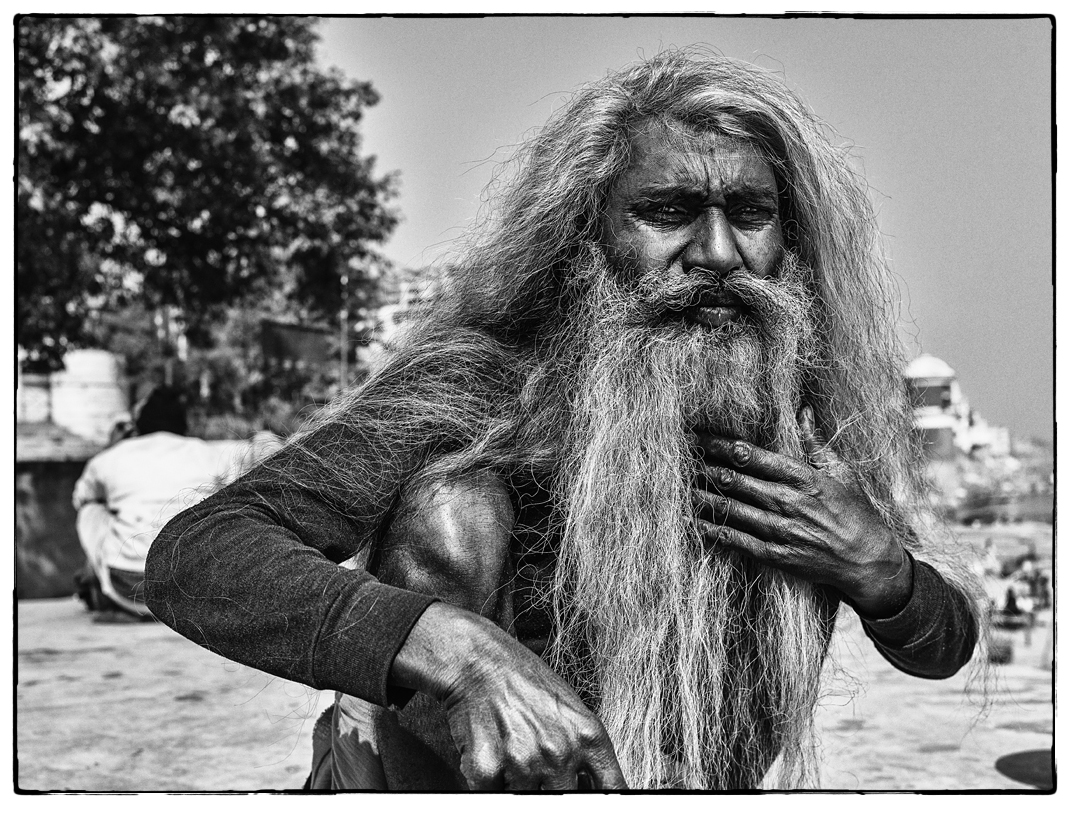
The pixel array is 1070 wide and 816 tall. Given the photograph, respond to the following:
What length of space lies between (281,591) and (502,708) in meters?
0.26

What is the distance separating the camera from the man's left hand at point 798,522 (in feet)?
4.52

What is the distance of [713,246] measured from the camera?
4.58 ft

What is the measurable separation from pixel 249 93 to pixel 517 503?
7364 millimetres

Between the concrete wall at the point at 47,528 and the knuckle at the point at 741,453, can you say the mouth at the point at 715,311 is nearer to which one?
the knuckle at the point at 741,453

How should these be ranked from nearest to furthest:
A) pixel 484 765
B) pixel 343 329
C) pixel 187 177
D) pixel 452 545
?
pixel 484 765 < pixel 452 545 < pixel 343 329 < pixel 187 177

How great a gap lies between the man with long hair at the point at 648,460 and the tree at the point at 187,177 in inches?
256

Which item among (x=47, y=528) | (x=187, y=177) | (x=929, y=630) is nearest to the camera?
(x=929, y=630)

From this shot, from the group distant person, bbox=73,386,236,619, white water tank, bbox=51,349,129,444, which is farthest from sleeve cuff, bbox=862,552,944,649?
white water tank, bbox=51,349,129,444

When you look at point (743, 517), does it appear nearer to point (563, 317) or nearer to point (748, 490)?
point (748, 490)

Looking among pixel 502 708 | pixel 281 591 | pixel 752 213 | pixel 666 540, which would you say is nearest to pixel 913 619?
pixel 666 540

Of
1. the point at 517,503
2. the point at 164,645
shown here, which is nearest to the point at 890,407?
the point at 517,503

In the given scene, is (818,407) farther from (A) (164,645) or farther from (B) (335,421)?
(A) (164,645)

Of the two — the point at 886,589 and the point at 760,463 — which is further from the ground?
the point at 760,463

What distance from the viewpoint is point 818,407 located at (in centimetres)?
159
